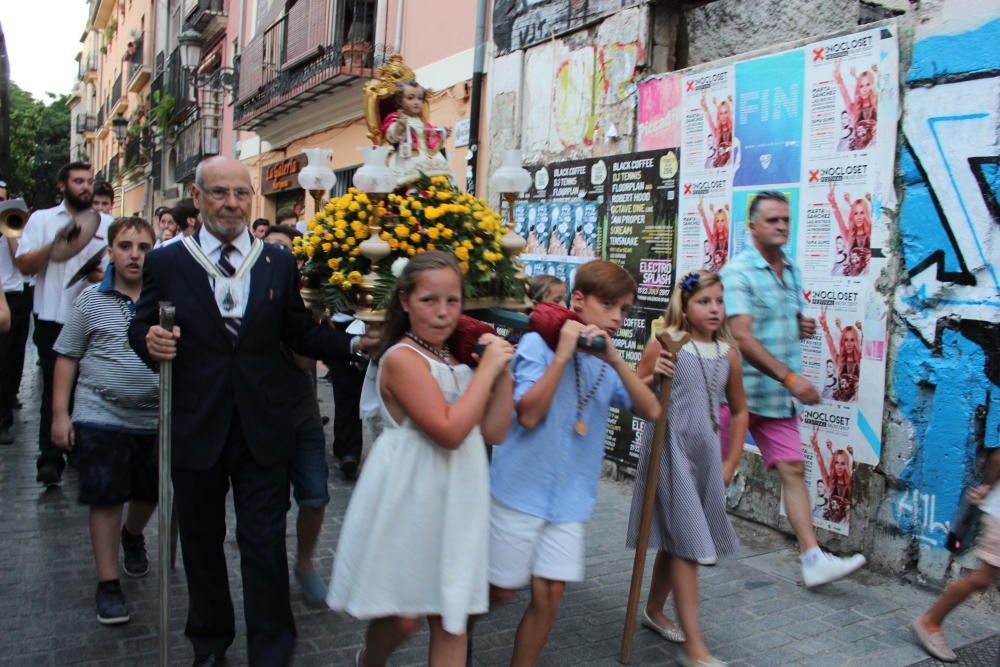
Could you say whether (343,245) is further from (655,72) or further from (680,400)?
(655,72)

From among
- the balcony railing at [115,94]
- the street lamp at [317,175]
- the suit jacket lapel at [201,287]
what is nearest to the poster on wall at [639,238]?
the street lamp at [317,175]

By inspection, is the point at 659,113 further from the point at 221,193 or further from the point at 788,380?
the point at 221,193

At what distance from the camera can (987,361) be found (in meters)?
4.48

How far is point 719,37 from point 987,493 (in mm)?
4331

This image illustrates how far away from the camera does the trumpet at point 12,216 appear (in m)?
5.14

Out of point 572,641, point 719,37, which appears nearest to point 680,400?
point 572,641

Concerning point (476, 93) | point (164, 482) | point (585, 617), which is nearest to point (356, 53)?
point (476, 93)

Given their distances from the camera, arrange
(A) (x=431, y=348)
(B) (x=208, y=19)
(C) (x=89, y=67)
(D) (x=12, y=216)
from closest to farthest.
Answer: (A) (x=431, y=348), (D) (x=12, y=216), (B) (x=208, y=19), (C) (x=89, y=67)

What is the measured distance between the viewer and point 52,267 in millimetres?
6539

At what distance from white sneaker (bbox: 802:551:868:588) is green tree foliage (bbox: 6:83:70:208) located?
42.0m

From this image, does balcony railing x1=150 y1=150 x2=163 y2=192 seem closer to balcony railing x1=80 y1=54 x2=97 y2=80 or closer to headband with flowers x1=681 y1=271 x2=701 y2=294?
balcony railing x1=80 y1=54 x2=97 y2=80

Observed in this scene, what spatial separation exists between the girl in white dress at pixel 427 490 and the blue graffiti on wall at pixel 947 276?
2873 millimetres

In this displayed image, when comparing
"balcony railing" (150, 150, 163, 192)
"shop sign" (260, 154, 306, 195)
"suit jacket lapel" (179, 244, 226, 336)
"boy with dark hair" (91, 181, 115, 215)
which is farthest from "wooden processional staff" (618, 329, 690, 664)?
"balcony railing" (150, 150, 163, 192)

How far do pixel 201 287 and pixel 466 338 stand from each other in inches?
40.5
